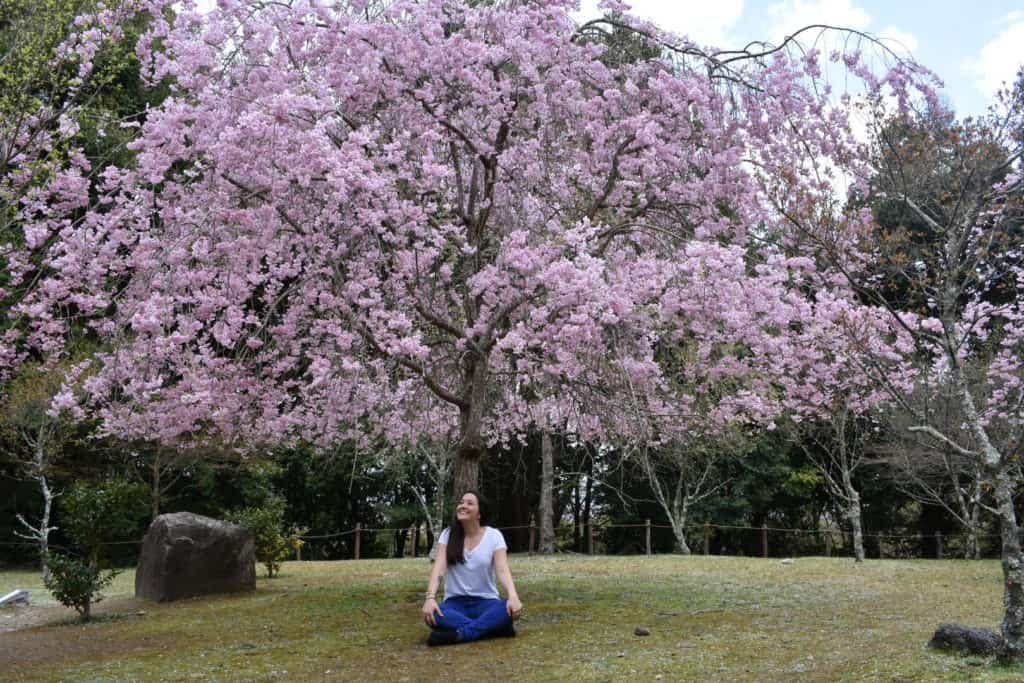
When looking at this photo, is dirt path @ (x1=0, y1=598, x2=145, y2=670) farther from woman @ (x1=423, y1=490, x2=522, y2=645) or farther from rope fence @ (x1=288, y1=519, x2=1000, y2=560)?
rope fence @ (x1=288, y1=519, x2=1000, y2=560)

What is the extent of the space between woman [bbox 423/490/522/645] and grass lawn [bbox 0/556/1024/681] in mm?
136

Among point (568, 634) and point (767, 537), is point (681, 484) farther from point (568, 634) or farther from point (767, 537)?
point (568, 634)

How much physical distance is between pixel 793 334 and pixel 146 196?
5258 millimetres

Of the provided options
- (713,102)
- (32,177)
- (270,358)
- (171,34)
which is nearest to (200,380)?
(270,358)

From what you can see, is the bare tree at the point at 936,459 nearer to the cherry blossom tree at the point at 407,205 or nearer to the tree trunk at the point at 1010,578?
the cherry blossom tree at the point at 407,205

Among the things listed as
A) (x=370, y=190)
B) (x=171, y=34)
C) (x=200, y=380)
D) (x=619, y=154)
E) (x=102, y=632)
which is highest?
(x=171, y=34)

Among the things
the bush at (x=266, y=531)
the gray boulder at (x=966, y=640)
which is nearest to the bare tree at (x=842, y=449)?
the gray boulder at (x=966, y=640)

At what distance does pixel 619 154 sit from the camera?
739cm

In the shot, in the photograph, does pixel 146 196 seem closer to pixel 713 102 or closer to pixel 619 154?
pixel 619 154

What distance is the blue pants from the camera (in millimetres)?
A: 5375

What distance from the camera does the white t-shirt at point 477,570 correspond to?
530 centimetres

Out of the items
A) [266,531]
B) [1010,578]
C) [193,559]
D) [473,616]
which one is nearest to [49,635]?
[193,559]

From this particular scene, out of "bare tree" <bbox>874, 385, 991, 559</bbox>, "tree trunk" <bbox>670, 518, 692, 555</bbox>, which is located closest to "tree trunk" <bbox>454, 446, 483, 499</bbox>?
"bare tree" <bbox>874, 385, 991, 559</bbox>

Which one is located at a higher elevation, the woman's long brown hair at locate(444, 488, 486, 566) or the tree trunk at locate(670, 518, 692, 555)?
the woman's long brown hair at locate(444, 488, 486, 566)
